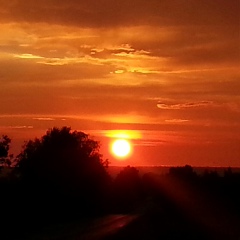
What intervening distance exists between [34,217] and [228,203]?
16.9 meters

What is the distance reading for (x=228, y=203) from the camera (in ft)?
215

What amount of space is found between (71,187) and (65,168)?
6.60 ft

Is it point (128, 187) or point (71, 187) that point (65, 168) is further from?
point (128, 187)

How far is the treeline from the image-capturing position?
60625 mm

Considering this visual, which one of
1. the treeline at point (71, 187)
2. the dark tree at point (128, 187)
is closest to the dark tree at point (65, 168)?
the treeline at point (71, 187)

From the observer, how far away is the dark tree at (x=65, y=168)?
72312mm

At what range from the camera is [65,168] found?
76.2 metres

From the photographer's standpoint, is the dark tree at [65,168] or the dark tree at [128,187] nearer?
the dark tree at [65,168]

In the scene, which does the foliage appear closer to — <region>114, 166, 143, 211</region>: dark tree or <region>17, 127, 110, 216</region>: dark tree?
<region>17, 127, 110, 216</region>: dark tree

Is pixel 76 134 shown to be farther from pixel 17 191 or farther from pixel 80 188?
pixel 17 191

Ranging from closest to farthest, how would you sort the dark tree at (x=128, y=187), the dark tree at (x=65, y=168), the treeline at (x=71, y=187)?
the treeline at (x=71, y=187)
the dark tree at (x=65, y=168)
the dark tree at (x=128, y=187)

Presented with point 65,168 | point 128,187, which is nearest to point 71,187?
point 65,168

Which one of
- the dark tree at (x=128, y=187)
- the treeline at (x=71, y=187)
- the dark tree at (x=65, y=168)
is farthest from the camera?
the dark tree at (x=128, y=187)

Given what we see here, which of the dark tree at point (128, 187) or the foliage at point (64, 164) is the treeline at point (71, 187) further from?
the dark tree at point (128, 187)
